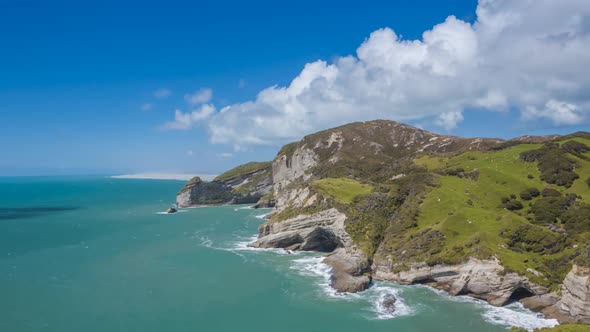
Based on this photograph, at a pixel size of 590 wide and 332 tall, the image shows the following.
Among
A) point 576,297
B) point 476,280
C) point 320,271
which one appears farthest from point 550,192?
point 320,271

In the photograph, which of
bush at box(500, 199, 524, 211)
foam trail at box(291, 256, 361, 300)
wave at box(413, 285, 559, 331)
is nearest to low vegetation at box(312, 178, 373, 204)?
foam trail at box(291, 256, 361, 300)

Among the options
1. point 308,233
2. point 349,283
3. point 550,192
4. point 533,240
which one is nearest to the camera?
point 533,240

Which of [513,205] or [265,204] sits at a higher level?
[513,205]

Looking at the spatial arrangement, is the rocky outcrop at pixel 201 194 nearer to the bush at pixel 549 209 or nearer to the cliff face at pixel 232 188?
the cliff face at pixel 232 188

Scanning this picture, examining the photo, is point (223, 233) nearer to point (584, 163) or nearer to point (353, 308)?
point (353, 308)

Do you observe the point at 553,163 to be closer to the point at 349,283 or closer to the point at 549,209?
the point at 549,209

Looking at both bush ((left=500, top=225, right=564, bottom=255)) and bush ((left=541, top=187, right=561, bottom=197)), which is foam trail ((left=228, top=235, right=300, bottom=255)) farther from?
bush ((left=541, top=187, right=561, bottom=197))
